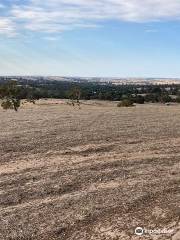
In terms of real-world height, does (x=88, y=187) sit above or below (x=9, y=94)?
above

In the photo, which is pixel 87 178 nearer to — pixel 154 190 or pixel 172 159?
pixel 154 190

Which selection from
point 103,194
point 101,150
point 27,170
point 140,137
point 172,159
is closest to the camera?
point 103,194

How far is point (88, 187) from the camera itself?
54.7ft

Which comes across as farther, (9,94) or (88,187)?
(9,94)

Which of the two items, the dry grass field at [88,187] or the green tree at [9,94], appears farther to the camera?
the green tree at [9,94]

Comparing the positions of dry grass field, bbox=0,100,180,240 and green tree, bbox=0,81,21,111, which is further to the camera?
green tree, bbox=0,81,21,111

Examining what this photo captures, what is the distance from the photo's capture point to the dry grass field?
42.2 ft

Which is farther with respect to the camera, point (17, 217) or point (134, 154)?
point (134, 154)

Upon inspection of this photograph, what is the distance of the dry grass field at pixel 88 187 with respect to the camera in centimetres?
1286

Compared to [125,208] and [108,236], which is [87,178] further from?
[108,236]

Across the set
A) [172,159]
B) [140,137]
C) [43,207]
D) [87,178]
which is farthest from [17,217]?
[140,137]

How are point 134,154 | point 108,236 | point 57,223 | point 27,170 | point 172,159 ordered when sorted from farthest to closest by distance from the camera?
point 134,154, point 172,159, point 27,170, point 57,223, point 108,236

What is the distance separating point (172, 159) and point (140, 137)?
7337mm

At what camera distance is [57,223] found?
13328mm
